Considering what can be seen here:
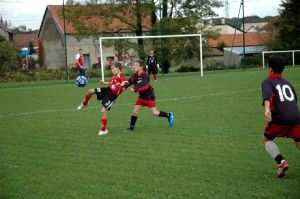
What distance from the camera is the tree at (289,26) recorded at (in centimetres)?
4800

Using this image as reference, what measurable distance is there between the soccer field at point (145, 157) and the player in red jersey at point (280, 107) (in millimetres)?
485

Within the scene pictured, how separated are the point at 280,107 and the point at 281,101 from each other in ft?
0.23

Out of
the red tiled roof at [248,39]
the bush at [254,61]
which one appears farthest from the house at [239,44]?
the bush at [254,61]

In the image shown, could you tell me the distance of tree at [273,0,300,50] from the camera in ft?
157

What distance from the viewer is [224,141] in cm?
824

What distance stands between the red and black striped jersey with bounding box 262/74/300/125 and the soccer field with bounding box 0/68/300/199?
2.29ft

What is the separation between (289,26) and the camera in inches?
1893

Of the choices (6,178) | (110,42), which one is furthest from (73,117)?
(110,42)

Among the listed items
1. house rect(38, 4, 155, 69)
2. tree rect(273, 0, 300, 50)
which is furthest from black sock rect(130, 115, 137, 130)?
tree rect(273, 0, 300, 50)

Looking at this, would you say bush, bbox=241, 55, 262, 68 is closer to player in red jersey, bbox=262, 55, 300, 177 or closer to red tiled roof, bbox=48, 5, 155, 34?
red tiled roof, bbox=48, 5, 155, 34

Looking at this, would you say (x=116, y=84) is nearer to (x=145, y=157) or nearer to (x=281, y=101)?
(x=145, y=157)

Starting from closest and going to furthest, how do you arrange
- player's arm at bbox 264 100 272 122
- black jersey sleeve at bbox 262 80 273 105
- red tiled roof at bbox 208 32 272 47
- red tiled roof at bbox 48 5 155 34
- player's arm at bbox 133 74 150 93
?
1. player's arm at bbox 264 100 272 122
2. black jersey sleeve at bbox 262 80 273 105
3. player's arm at bbox 133 74 150 93
4. red tiled roof at bbox 48 5 155 34
5. red tiled roof at bbox 208 32 272 47

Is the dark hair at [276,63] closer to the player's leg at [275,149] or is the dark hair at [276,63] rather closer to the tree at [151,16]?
the player's leg at [275,149]

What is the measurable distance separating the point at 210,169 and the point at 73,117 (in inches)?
259
